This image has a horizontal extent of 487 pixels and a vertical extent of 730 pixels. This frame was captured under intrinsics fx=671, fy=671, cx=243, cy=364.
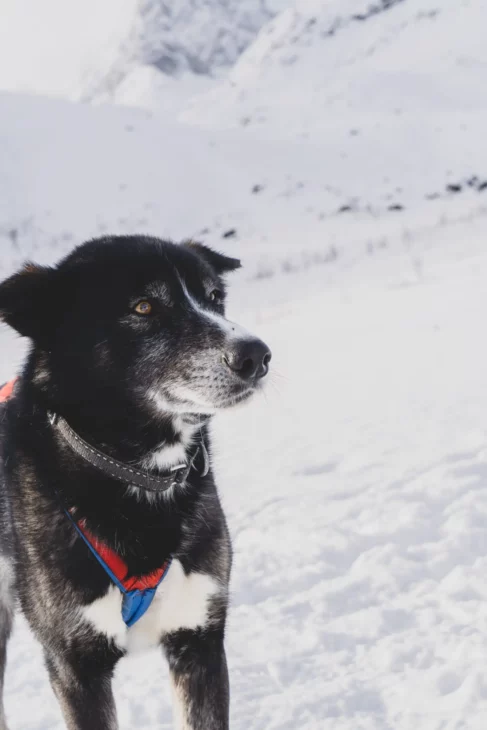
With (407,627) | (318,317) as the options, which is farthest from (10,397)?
(318,317)

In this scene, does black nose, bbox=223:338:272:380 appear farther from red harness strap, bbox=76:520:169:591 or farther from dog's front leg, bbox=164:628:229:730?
dog's front leg, bbox=164:628:229:730

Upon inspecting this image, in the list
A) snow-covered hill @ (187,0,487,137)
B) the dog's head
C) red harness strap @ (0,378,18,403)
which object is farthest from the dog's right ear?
snow-covered hill @ (187,0,487,137)

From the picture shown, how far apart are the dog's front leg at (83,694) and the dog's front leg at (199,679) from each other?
246mm

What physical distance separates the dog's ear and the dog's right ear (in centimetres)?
88

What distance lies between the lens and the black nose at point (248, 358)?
235cm

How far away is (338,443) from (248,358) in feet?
9.33

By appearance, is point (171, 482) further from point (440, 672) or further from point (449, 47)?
point (449, 47)

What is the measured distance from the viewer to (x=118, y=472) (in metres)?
2.42

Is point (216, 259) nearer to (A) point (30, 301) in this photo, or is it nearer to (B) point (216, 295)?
(B) point (216, 295)

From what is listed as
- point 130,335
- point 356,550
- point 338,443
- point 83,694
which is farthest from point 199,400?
point 338,443

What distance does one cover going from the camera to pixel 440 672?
268cm

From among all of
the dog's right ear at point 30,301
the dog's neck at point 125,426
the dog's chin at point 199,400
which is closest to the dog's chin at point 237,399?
the dog's chin at point 199,400

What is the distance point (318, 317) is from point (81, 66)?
561 ft

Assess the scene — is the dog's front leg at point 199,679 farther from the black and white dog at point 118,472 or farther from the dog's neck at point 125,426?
the dog's neck at point 125,426
